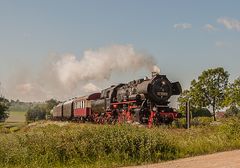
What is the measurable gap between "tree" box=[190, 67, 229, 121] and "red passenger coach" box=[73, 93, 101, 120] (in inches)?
1077

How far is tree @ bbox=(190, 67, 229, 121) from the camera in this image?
70.9 meters

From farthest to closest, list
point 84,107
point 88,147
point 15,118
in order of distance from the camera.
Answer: point 15,118
point 84,107
point 88,147

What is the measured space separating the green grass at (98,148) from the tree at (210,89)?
54818 mm

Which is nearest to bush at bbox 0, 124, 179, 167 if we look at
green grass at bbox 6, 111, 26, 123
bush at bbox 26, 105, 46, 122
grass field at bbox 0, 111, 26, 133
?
grass field at bbox 0, 111, 26, 133

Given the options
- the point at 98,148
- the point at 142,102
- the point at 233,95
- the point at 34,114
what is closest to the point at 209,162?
the point at 98,148

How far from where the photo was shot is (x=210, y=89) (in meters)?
71.8

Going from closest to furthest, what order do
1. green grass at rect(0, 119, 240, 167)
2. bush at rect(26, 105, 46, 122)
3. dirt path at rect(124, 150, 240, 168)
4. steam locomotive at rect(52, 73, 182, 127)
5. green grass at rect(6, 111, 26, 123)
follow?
1. dirt path at rect(124, 150, 240, 168)
2. green grass at rect(0, 119, 240, 167)
3. steam locomotive at rect(52, 73, 182, 127)
4. green grass at rect(6, 111, 26, 123)
5. bush at rect(26, 105, 46, 122)

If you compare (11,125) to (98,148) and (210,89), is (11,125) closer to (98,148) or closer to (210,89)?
(210,89)

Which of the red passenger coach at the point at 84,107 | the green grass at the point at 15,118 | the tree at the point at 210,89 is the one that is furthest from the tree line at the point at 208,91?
the green grass at the point at 15,118

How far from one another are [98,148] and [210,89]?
58.7 metres

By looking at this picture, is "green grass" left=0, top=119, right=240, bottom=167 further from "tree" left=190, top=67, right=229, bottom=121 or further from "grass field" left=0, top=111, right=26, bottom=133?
"tree" left=190, top=67, right=229, bottom=121

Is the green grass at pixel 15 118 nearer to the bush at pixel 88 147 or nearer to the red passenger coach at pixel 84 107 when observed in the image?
the red passenger coach at pixel 84 107

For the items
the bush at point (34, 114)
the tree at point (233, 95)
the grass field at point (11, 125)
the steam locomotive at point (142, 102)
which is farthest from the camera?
the bush at point (34, 114)

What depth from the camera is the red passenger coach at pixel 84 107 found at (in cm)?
4506
